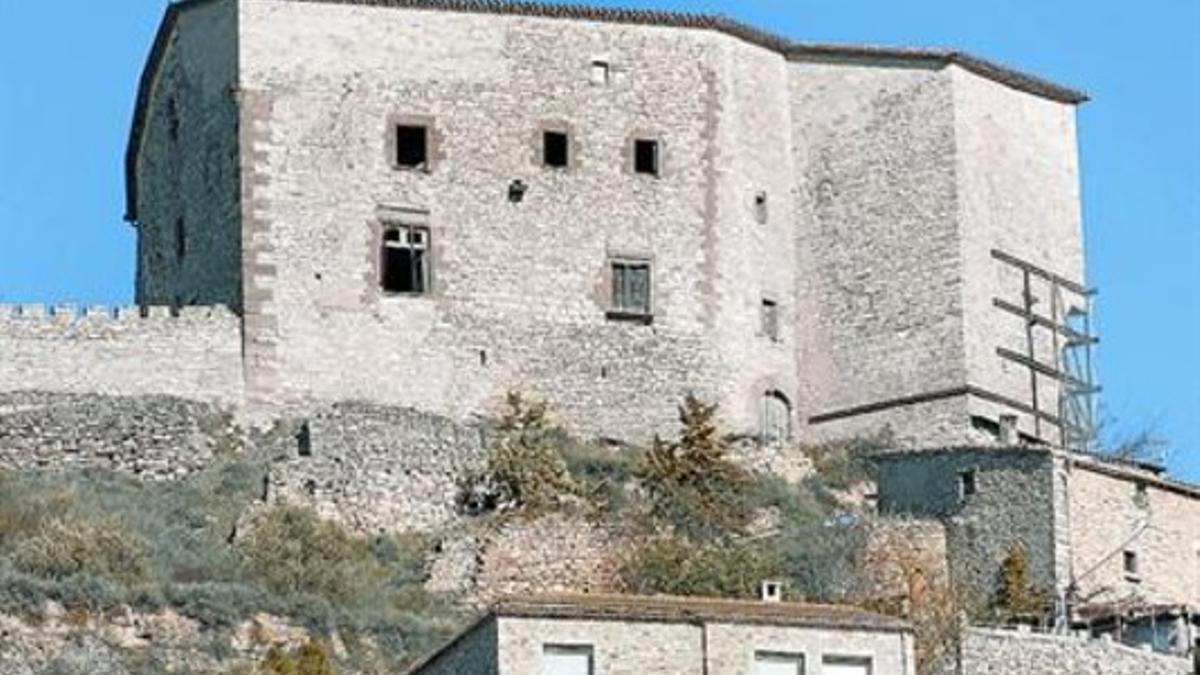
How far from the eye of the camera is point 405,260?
266 ft

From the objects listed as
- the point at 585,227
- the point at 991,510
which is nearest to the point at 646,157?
the point at 585,227

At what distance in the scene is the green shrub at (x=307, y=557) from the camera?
238 ft

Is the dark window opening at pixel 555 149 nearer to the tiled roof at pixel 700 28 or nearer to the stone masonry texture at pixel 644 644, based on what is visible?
the tiled roof at pixel 700 28

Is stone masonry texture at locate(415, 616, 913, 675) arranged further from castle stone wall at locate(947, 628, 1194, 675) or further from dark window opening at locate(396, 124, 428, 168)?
dark window opening at locate(396, 124, 428, 168)

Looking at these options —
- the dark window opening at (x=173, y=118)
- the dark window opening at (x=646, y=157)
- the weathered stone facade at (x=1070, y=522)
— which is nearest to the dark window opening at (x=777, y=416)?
the dark window opening at (x=646, y=157)

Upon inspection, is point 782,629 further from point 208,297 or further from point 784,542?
point 208,297

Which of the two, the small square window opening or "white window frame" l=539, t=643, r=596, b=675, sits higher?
the small square window opening

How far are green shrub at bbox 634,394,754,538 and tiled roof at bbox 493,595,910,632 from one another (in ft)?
56.0

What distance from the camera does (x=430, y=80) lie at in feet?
271

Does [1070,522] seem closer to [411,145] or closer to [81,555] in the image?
[411,145]

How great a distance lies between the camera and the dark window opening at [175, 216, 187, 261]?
83.7 metres

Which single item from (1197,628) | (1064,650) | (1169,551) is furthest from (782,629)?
(1169,551)

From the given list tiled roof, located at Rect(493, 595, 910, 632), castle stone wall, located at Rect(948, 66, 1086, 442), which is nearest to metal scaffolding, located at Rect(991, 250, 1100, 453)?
castle stone wall, located at Rect(948, 66, 1086, 442)

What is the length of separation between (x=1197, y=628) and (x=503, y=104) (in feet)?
54.5
